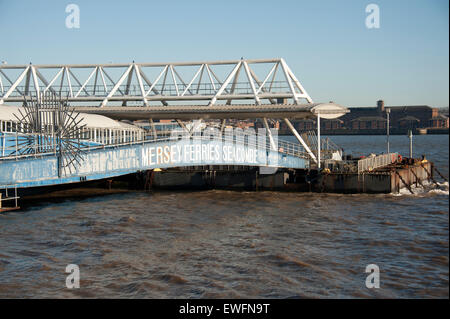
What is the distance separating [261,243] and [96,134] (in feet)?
94.3

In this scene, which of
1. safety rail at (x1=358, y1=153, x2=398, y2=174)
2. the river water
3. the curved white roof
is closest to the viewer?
the river water

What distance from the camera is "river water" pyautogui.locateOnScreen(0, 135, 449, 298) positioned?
20984mm

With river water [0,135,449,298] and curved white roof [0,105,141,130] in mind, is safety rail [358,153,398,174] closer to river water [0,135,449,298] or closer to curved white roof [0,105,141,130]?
river water [0,135,449,298]

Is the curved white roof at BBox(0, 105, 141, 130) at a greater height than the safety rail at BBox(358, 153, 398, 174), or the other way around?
the curved white roof at BBox(0, 105, 141, 130)

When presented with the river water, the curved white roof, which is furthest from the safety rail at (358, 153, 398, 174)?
the curved white roof

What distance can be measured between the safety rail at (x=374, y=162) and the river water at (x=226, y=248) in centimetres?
585

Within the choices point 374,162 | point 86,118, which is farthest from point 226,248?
point 374,162

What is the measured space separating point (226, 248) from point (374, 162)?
2883 cm

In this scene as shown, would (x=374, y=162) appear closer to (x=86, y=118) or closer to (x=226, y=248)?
(x=86, y=118)

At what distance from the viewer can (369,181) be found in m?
46.6

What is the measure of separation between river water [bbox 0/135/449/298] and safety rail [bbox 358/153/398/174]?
5847 mm

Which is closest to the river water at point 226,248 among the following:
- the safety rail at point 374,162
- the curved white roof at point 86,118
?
the safety rail at point 374,162
